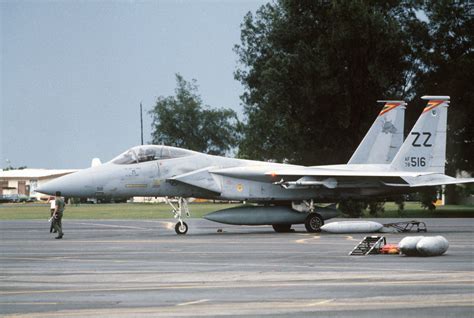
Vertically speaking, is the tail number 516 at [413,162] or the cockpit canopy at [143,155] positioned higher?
the cockpit canopy at [143,155]

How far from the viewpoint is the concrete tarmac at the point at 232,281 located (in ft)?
34.5

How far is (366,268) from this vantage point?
51.3 feet

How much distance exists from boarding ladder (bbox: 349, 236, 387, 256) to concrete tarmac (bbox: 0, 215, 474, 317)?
1.29 ft

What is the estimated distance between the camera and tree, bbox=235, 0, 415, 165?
47812 millimetres

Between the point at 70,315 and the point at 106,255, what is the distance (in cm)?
998

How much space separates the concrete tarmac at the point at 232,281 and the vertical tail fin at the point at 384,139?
10.4 m

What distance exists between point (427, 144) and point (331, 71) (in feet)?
58.3

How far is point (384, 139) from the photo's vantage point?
33.6 meters

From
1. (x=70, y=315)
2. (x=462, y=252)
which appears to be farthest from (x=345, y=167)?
(x=70, y=315)

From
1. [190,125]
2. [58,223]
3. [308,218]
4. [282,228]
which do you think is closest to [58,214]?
[58,223]

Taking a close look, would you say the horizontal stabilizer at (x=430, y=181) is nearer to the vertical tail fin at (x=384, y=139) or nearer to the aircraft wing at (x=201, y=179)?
the vertical tail fin at (x=384, y=139)

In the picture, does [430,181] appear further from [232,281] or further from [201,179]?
[232,281]

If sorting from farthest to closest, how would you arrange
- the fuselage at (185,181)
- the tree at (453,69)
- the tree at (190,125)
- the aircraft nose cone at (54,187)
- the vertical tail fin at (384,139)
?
the tree at (190,125), the tree at (453,69), the vertical tail fin at (384,139), the fuselage at (185,181), the aircraft nose cone at (54,187)

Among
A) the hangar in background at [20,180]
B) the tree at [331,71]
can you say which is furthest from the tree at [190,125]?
the tree at [331,71]
